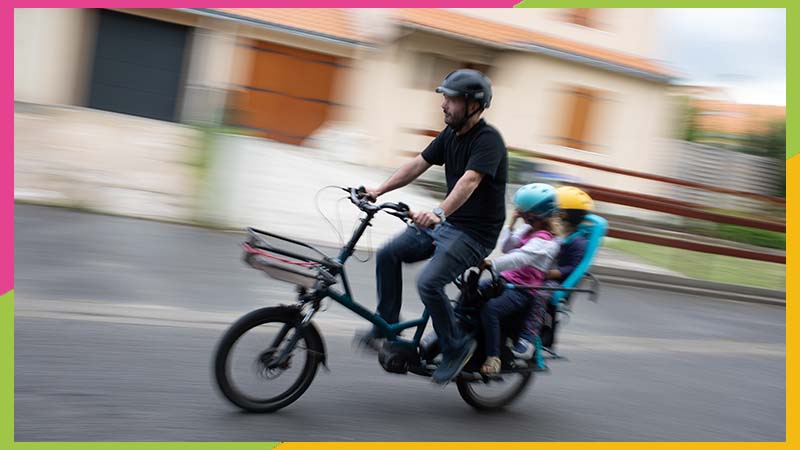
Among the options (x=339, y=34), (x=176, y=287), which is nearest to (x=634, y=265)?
(x=176, y=287)

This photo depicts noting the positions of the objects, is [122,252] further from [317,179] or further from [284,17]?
[284,17]

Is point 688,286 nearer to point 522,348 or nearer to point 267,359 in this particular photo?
point 522,348

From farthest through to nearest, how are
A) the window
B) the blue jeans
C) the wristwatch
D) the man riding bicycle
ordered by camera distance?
1. the window
2. the blue jeans
3. the man riding bicycle
4. the wristwatch

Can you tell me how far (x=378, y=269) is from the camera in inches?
200

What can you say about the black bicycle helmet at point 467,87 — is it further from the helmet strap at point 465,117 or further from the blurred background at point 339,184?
the blurred background at point 339,184

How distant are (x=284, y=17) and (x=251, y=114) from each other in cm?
236

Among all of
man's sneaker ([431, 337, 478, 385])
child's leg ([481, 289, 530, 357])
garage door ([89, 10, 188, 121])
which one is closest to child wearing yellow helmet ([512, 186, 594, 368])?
child's leg ([481, 289, 530, 357])

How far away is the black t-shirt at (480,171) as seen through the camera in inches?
186

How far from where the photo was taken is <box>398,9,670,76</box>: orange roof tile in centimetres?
1841

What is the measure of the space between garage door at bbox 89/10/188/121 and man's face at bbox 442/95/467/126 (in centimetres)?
1624

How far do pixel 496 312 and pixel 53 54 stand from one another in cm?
1648

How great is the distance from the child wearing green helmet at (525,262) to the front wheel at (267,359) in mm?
1061

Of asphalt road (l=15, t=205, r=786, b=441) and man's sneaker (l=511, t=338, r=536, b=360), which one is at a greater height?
man's sneaker (l=511, t=338, r=536, b=360)

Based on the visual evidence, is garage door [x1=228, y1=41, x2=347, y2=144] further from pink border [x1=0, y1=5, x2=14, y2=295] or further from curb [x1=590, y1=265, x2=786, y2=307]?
curb [x1=590, y1=265, x2=786, y2=307]
